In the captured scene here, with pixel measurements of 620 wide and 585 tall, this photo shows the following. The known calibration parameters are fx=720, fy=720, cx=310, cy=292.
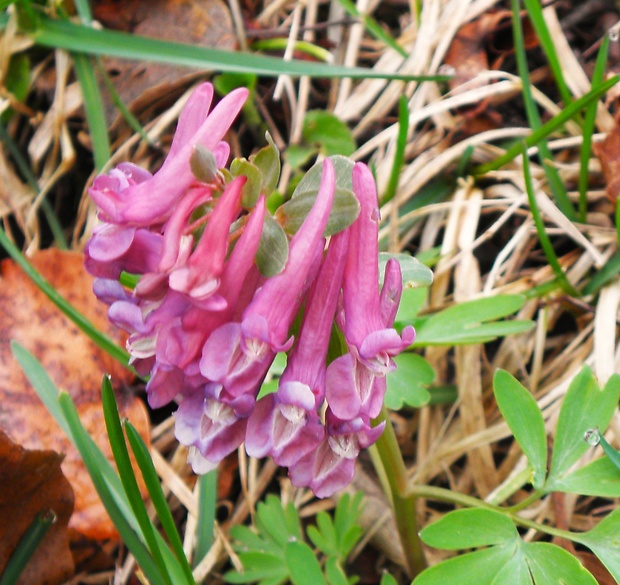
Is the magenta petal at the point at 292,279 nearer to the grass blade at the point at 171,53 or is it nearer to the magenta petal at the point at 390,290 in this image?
the magenta petal at the point at 390,290

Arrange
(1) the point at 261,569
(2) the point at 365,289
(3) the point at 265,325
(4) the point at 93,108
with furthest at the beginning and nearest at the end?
(4) the point at 93,108
(1) the point at 261,569
(2) the point at 365,289
(3) the point at 265,325

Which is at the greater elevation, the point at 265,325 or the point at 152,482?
the point at 265,325

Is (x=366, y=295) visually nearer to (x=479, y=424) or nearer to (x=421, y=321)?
(x=421, y=321)

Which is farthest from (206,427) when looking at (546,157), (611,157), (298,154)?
(611,157)

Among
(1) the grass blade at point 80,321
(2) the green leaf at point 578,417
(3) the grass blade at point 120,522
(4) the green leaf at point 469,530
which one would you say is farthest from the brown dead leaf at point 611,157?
(3) the grass blade at point 120,522

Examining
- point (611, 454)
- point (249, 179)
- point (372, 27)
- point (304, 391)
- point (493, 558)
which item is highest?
point (249, 179)

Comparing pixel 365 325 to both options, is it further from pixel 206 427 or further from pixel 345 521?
pixel 345 521

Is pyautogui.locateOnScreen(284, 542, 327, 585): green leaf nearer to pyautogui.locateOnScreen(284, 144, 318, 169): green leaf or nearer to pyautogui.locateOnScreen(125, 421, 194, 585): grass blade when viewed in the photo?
pyautogui.locateOnScreen(125, 421, 194, 585): grass blade
